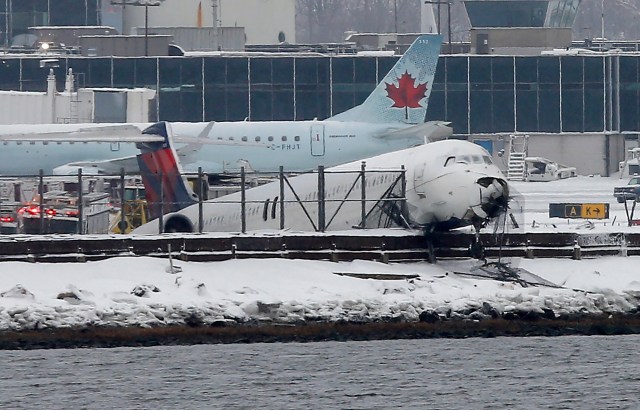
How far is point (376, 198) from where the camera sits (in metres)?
42.3

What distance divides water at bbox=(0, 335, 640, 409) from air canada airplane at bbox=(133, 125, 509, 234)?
5.55m

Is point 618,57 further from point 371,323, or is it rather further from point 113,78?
point 371,323

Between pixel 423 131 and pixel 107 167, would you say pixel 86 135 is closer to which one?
pixel 107 167

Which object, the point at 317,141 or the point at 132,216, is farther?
the point at 317,141

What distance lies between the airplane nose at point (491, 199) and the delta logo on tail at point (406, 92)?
34.4 metres

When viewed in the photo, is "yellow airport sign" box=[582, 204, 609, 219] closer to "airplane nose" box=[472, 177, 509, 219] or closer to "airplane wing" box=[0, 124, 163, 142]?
"airplane wing" box=[0, 124, 163, 142]

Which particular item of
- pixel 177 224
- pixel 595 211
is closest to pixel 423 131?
pixel 595 211

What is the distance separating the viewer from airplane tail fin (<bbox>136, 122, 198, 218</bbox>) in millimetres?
47562

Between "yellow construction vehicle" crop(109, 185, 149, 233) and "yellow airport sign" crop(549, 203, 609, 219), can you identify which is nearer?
"yellow construction vehicle" crop(109, 185, 149, 233)

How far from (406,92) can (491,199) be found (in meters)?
35.7

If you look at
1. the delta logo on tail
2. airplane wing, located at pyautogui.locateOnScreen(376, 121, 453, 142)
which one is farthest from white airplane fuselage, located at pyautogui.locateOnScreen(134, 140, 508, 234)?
the delta logo on tail

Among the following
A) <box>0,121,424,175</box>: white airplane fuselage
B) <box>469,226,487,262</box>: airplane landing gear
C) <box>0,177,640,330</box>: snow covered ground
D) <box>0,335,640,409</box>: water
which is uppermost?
<box>0,121,424,175</box>: white airplane fuselage

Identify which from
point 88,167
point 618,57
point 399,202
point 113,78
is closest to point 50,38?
point 113,78

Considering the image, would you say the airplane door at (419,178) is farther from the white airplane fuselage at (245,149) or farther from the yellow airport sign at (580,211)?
the white airplane fuselage at (245,149)
